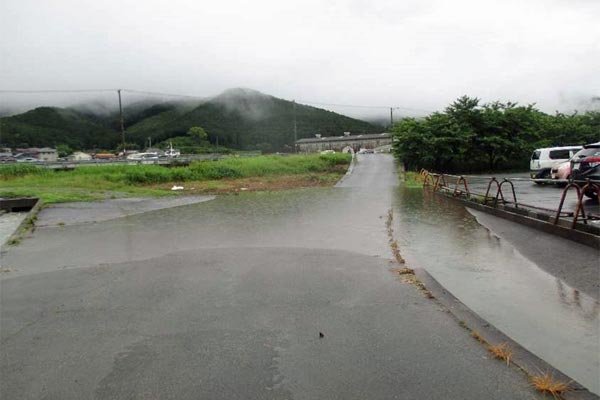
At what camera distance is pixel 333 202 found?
1741cm

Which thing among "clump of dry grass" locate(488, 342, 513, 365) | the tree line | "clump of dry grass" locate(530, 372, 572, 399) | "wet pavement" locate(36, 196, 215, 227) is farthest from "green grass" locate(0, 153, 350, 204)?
"clump of dry grass" locate(530, 372, 572, 399)

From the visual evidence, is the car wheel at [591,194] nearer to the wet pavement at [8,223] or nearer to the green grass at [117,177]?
the wet pavement at [8,223]

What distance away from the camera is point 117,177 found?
93.0 ft

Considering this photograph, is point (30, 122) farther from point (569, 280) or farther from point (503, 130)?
point (569, 280)

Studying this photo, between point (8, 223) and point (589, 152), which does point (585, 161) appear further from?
point (8, 223)

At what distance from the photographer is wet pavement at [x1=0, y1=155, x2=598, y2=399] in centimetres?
342

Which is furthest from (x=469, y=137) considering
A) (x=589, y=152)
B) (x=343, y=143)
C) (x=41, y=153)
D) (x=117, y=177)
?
(x=343, y=143)

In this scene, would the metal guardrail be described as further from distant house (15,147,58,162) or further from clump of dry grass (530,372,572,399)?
distant house (15,147,58,162)

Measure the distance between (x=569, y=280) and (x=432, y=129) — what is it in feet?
89.0

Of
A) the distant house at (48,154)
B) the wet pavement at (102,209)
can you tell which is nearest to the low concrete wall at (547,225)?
the wet pavement at (102,209)

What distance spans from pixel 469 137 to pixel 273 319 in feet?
96.7

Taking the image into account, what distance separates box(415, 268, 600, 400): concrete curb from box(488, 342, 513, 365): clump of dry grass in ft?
0.12

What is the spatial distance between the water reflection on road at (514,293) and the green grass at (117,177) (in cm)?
1517

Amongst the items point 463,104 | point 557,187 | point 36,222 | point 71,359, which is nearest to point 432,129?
point 463,104
